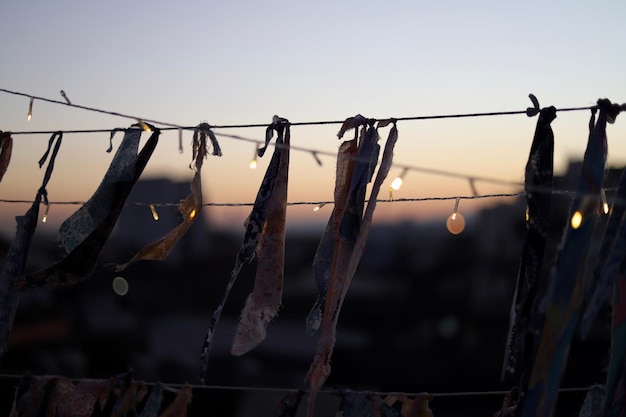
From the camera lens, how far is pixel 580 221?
252cm

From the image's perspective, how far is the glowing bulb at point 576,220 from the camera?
252cm

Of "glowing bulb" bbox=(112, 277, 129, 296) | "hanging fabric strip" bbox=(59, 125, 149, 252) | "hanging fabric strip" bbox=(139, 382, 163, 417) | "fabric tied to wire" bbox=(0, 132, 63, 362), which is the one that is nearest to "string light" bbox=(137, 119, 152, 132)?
"hanging fabric strip" bbox=(59, 125, 149, 252)

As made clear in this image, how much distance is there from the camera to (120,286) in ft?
91.9

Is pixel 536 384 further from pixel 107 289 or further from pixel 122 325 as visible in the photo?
pixel 107 289

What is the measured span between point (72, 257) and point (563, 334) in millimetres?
2308

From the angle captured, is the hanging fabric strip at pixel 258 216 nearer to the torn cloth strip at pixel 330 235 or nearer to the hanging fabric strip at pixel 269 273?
the hanging fabric strip at pixel 269 273

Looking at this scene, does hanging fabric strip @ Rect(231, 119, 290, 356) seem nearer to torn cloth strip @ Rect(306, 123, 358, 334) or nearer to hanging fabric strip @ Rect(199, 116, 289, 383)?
hanging fabric strip @ Rect(199, 116, 289, 383)

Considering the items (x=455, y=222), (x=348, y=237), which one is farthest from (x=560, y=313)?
(x=455, y=222)

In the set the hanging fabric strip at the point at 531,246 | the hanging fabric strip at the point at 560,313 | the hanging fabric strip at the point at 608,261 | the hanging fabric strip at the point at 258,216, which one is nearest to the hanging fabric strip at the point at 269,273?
the hanging fabric strip at the point at 258,216

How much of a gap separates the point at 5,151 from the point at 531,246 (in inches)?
118

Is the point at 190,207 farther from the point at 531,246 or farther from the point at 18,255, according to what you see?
the point at 531,246

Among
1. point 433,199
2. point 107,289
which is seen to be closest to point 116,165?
point 433,199

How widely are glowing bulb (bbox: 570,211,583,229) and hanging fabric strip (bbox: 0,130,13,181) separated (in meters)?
3.12

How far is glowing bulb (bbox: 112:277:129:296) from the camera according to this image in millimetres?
27500
